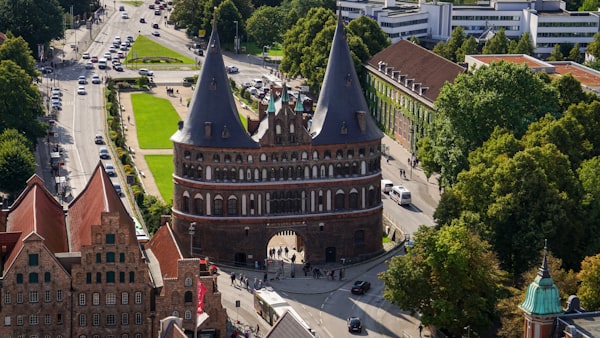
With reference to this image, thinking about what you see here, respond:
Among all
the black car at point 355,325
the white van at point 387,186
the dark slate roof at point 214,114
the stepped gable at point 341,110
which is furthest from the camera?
the white van at point 387,186

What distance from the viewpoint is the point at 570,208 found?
158m

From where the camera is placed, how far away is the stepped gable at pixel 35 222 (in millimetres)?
141125

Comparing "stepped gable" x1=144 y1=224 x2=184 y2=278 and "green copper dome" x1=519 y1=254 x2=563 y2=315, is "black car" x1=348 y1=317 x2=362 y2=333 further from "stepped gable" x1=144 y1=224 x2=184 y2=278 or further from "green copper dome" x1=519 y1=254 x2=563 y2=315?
"green copper dome" x1=519 y1=254 x2=563 y2=315

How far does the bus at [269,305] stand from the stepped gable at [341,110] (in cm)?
2197

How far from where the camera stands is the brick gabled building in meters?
136

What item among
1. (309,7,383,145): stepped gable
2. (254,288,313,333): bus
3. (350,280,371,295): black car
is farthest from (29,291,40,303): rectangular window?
(309,7,383,145): stepped gable

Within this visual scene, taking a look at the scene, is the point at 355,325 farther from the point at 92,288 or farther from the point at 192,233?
the point at 92,288

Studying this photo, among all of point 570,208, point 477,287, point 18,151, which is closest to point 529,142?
point 570,208

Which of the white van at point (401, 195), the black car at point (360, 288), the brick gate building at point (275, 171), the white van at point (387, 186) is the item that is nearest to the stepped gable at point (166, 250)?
the brick gate building at point (275, 171)

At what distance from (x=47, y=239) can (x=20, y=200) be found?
19.0 metres

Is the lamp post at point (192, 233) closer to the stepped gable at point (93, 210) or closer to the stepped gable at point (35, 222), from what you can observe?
the stepped gable at point (93, 210)

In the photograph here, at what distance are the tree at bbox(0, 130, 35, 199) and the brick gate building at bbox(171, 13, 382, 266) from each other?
28.6 meters

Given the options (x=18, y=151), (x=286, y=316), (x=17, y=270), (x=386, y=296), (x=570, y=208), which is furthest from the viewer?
(x=18, y=151)

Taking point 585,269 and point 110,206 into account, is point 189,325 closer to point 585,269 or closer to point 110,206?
point 110,206
